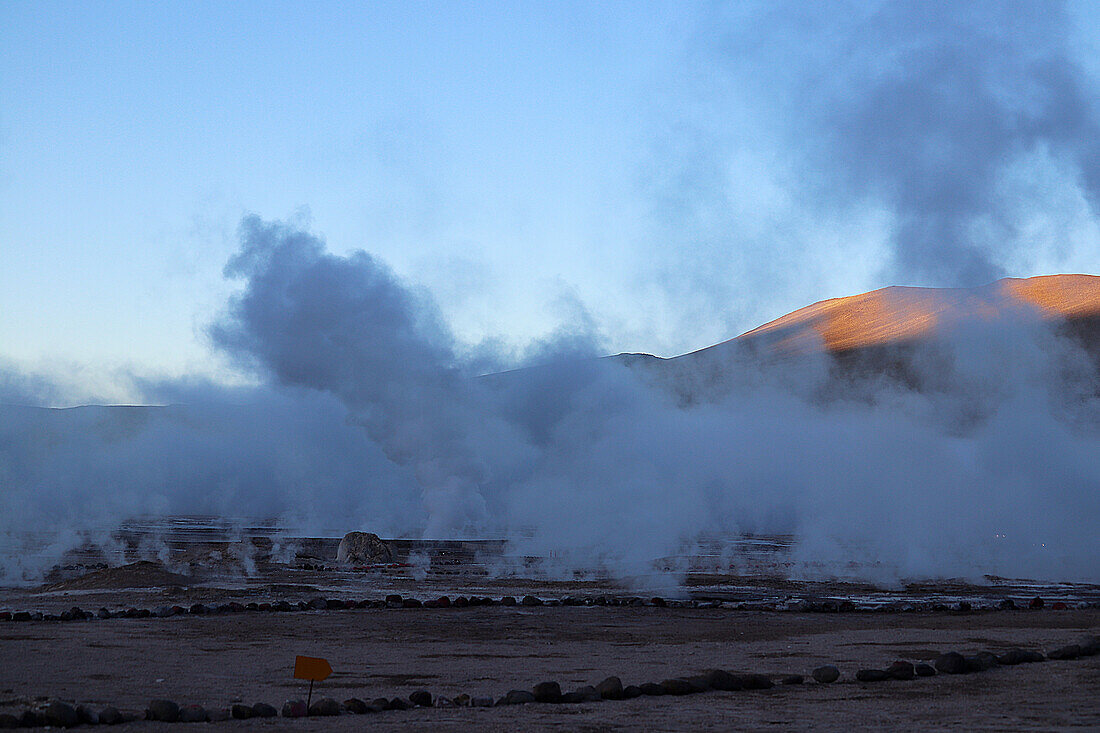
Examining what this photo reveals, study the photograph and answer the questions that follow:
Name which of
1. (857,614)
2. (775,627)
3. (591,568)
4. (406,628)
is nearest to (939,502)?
(591,568)

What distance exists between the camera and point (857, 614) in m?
26.8

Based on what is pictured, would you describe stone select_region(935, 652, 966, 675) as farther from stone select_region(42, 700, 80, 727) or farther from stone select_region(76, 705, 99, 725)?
stone select_region(42, 700, 80, 727)

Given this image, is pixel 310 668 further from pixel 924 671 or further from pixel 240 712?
pixel 924 671

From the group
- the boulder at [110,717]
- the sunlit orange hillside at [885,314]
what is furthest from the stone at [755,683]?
the sunlit orange hillside at [885,314]

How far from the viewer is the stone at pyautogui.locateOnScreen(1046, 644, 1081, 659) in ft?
55.5

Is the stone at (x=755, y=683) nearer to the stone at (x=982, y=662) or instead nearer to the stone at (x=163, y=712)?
the stone at (x=982, y=662)

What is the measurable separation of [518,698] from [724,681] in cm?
284

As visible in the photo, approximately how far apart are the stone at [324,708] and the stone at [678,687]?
13.5ft

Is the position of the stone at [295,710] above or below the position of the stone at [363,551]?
below

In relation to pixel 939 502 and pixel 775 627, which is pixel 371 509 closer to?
pixel 939 502

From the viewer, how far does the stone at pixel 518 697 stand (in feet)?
43.0

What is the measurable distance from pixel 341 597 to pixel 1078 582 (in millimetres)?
27644

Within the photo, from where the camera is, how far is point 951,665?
1551 centimetres

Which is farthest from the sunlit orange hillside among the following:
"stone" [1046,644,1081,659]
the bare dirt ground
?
"stone" [1046,644,1081,659]
